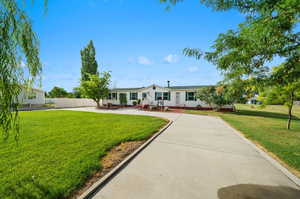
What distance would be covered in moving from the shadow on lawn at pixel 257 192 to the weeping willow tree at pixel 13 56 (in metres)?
3.40

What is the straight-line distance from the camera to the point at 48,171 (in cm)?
249

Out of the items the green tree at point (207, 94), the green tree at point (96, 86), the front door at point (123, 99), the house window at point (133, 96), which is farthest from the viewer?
the front door at point (123, 99)

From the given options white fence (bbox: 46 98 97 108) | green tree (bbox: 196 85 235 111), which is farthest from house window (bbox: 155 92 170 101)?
white fence (bbox: 46 98 97 108)

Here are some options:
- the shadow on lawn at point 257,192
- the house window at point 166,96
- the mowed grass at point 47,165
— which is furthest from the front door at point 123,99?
the shadow on lawn at point 257,192

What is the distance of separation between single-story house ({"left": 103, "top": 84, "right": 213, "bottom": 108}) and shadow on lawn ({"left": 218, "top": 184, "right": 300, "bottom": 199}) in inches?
642

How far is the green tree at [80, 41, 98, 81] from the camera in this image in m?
29.8

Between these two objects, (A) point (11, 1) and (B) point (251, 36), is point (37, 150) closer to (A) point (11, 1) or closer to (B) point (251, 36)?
(A) point (11, 1)

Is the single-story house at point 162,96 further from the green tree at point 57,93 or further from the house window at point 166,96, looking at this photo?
the green tree at point 57,93

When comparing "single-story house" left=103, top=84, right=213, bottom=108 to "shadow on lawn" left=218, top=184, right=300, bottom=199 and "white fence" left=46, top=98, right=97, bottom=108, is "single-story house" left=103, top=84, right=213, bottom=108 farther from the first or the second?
"shadow on lawn" left=218, top=184, right=300, bottom=199

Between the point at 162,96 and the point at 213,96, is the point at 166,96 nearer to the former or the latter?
the point at 162,96

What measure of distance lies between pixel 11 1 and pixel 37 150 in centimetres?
362

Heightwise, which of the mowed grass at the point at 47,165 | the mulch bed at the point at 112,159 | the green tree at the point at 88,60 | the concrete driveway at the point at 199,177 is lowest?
the concrete driveway at the point at 199,177

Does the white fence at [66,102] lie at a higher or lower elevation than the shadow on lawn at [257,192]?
higher

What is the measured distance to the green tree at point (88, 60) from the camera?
29.8 m
